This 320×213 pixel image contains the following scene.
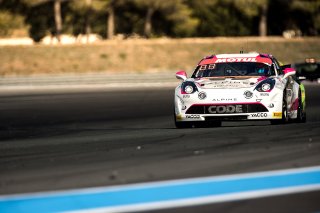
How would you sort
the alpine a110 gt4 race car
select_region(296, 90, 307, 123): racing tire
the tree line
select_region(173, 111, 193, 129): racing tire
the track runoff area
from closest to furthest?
the track runoff area → the alpine a110 gt4 race car → select_region(173, 111, 193, 129): racing tire → select_region(296, 90, 307, 123): racing tire → the tree line

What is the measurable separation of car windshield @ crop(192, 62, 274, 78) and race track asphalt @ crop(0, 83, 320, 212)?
1.06 m

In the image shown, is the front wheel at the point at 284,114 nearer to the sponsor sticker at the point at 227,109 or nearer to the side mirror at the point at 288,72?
the side mirror at the point at 288,72

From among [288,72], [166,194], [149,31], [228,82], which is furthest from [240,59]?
[149,31]

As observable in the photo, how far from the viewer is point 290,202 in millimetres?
7359

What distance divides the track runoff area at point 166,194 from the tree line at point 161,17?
6097 centimetres

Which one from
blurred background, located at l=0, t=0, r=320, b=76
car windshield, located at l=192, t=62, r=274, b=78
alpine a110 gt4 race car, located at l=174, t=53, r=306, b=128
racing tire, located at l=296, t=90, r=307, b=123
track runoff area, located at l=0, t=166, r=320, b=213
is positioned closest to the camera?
track runoff area, located at l=0, t=166, r=320, b=213

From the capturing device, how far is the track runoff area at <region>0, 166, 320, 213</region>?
7.31m

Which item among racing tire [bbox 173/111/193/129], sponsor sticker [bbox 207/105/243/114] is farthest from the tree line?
sponsor sticker [bbox 207/105/243/114]

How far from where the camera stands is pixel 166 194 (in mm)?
7871

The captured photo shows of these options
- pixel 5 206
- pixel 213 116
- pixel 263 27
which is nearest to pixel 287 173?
pixel 5 206

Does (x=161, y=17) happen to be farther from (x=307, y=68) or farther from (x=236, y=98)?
(x=236, y=98)

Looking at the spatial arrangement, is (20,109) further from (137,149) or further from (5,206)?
(5,206)

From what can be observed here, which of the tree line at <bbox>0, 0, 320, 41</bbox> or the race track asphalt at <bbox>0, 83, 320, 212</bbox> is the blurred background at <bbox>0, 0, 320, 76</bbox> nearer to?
the tree line at <bbox>0, 0, 320, 41</bbox>

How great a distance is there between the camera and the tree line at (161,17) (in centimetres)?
7262
